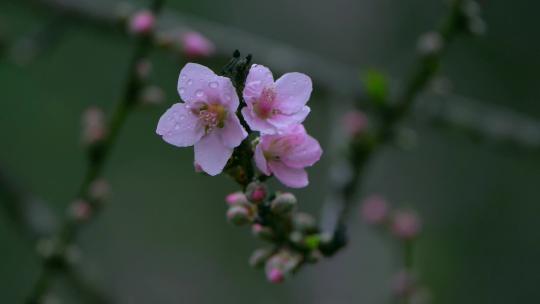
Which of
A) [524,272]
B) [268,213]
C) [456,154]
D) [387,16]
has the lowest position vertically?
[268,213]

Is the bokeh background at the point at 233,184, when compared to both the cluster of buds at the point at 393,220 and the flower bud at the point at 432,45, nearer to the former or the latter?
the cluster of buds at the point at 393,220

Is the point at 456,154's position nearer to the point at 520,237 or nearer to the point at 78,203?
the point at 520,237

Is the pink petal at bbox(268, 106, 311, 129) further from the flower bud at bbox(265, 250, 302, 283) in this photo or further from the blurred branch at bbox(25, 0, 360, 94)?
the blurred branch at bbox(25, 0, 360, 94)

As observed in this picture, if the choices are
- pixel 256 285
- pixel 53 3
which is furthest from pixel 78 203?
pixel 256 285

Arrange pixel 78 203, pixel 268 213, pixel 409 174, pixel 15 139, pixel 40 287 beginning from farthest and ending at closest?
1. pixel 15 139
2. pixel 409 174
3. pixel 78 203
4. pixel 40 287
5. pixel 268 213

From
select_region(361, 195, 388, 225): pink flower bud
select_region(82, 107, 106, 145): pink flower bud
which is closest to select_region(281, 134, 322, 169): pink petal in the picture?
select_region(82, 107, 106, 145): pink flower bud

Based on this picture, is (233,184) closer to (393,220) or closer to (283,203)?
(393,220)

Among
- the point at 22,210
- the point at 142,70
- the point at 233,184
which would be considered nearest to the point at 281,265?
the point at 142,70
